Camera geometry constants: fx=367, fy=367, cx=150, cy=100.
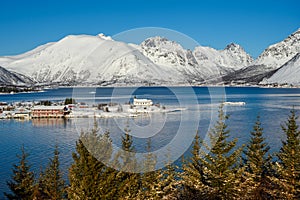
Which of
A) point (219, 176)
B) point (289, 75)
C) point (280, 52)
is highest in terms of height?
point (280, 52)

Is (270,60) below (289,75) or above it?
above

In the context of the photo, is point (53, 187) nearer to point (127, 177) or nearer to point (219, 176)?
point (127, 177)

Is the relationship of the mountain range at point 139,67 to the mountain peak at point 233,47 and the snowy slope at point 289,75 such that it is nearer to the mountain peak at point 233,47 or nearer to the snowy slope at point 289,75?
the snowy slope at point 289,75

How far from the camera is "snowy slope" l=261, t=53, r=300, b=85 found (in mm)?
73012

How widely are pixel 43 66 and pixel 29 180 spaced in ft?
377

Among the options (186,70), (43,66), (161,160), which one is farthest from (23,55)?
(161,160)

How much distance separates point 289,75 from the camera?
250 ft

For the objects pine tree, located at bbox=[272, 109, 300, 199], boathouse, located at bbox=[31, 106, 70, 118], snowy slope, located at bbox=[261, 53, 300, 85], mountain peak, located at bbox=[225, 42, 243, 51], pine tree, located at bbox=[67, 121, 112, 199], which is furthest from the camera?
mountain peak, located at bbox=[225, 42, 243, 51]

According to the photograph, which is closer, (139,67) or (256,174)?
(256,174)

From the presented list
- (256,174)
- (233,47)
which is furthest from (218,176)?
(233,47)

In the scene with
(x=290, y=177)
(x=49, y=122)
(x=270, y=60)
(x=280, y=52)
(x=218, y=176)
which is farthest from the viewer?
(x=280, y=52)

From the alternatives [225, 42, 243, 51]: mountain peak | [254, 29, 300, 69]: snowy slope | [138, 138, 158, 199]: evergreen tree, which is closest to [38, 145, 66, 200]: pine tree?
[138, 138, 158, 199]: evergreen tree

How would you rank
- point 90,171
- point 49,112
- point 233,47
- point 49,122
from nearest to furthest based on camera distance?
point 90,171 → point 49,122 → point 49,112 → point 233,47

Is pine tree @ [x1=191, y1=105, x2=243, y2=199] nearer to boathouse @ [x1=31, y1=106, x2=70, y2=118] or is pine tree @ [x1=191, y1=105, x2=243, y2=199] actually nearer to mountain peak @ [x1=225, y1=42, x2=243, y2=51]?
boathouse @ [x1=31, y1=106, x2=70, y2=118]
